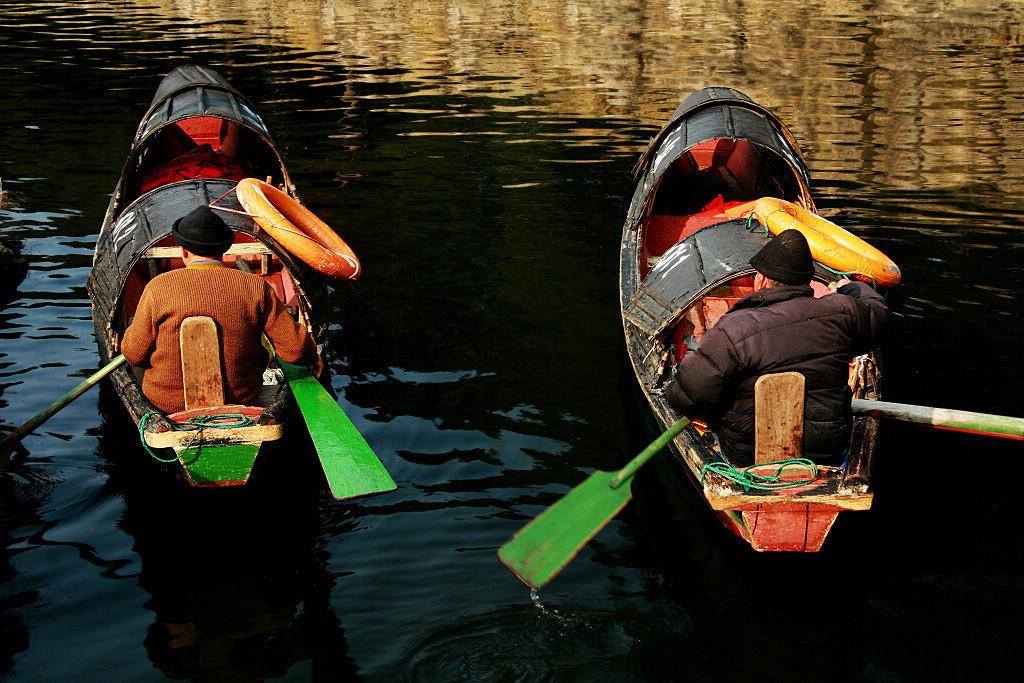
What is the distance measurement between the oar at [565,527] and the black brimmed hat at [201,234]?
3249 millimetres

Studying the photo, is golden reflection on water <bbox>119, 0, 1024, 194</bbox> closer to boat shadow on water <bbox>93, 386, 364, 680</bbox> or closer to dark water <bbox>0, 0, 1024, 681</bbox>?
dark water <bbox>0, 0, 1024, 681</bbox>

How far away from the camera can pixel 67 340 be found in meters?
10.2

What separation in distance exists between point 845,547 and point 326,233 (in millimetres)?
5824

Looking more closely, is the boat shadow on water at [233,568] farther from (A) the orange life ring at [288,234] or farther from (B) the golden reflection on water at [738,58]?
(B) the golden reflection on water at [738,58]

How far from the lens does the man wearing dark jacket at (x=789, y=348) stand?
5.62 m

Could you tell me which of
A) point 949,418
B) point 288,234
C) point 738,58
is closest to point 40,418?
point 288,234

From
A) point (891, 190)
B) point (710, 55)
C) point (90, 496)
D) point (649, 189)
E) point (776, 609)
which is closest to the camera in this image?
point (776, 609)

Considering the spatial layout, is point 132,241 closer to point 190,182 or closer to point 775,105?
point 190,182

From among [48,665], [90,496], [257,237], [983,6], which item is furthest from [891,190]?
[983,6]

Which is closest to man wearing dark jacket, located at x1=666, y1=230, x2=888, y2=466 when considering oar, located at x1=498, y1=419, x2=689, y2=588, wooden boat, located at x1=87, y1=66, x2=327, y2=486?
oar, located at x1=498, y1=419, x2=689, y2=588

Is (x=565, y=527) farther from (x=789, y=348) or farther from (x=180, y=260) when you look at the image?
(x=180, y=260)

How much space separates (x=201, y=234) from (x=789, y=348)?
4.38m

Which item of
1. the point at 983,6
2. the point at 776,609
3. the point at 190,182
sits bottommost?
the point at 776,609

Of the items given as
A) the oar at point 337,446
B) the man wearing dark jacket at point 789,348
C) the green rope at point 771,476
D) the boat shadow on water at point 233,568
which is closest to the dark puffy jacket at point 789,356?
the man wearing dark jacket at point 789,348
